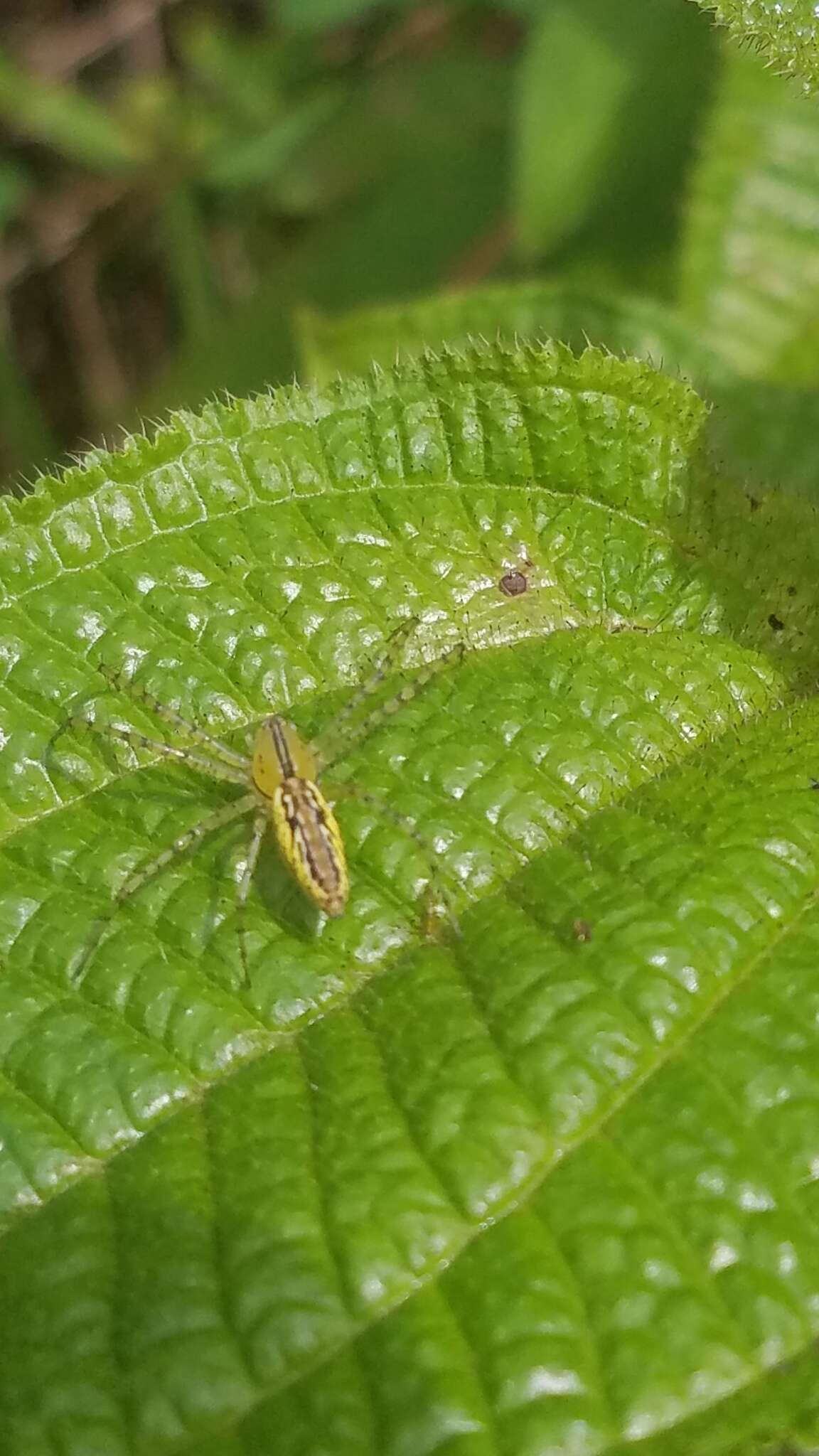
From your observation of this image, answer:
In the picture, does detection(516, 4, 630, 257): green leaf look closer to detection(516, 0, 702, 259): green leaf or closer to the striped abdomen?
detection(516, 0, 702, 259): green leaf

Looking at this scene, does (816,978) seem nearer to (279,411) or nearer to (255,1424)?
(255,1424)

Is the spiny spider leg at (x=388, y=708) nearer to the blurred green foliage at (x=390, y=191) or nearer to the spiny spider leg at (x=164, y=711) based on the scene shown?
the spiny spider leg at (x=164, y=711)

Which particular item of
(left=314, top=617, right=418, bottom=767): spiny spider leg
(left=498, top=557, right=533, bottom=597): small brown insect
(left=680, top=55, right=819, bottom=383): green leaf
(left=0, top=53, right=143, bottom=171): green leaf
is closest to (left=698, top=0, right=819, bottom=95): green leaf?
(left=498, top=557, right=533, bottom=597): small brown insect

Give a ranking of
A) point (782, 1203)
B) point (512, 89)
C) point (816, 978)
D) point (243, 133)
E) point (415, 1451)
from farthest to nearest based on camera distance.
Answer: point (243, 133), point (512, 89), point (816, 978), point (782, 1203), point (415, 1451)

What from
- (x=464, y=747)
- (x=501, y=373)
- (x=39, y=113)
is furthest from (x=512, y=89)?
(x=464, y=747)

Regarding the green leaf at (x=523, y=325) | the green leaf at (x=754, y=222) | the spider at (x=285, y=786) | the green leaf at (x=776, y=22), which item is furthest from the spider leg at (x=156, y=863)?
the green leaf at (x=754, y=222)
